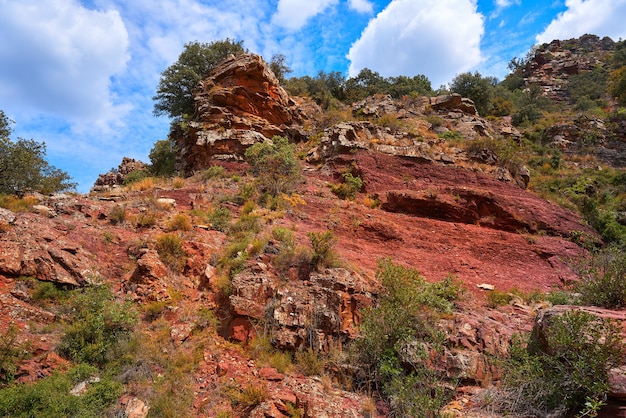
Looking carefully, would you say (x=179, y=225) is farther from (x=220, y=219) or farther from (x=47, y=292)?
(x=47, y=292)

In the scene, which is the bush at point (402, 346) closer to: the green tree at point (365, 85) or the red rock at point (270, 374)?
the red rock at point (270, 374)

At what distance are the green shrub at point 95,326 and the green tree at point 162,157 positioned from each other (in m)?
14.0

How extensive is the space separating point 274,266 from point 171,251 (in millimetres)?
2483

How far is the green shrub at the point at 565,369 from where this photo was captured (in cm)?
421

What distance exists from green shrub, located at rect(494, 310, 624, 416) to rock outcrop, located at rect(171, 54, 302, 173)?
13.2 m

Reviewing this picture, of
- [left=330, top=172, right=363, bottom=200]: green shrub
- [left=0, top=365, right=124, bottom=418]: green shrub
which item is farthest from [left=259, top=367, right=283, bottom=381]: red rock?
[left=330, top=172, right=363, bottom=200]: green shrub

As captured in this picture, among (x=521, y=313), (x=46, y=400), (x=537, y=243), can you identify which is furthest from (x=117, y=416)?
(x=537, y=243)

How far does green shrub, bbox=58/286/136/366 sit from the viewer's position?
528 cm

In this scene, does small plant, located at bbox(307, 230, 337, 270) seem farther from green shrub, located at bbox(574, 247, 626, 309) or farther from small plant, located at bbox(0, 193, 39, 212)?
small plant, located at bbox(0, 193, 39, 212)

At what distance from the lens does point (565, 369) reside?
4.68m

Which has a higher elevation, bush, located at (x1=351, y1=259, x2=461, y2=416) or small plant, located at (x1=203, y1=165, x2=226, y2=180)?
small plant, located at (x1=203, y1=165, x2=226, y2=180)

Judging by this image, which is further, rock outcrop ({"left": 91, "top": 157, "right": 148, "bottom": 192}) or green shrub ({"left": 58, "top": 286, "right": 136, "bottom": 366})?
rock outcrop ({"left": 91, "top": 157, "right": 148, "bottom": 192})

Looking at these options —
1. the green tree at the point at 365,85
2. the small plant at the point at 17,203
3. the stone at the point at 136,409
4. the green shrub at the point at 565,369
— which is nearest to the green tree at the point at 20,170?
the small plant at the point at 17,203

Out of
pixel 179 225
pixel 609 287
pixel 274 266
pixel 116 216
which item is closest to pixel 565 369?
pixel 609 287
